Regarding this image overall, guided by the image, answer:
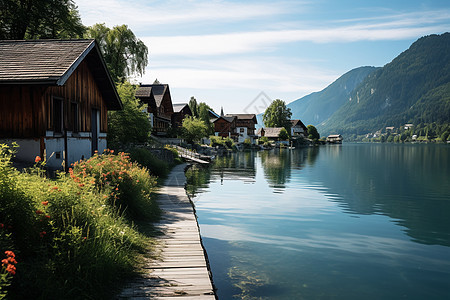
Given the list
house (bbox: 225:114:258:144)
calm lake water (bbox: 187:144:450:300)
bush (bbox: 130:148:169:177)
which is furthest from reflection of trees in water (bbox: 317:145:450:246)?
house (bbox: 225:114:258:144)

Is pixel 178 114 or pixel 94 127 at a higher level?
pixel 178 114

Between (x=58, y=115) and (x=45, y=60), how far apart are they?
2914 millimetres

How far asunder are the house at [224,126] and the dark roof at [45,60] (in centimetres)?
9022

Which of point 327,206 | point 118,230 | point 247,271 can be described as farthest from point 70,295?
point 327,206

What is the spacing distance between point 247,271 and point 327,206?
38.5ft

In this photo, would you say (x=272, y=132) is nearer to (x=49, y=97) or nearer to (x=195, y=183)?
(x=195, y=183)

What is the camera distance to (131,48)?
5053cm

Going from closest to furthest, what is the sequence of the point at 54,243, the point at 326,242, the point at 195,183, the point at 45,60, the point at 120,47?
the point at 54,243 < the point at 326,242 < the point at 45,60 < the point at 195,183 < the point at 120,47

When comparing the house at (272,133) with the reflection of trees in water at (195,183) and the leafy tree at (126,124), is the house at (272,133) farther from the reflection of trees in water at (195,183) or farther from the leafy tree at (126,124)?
the leafy tree at (126,124)

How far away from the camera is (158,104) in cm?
6175

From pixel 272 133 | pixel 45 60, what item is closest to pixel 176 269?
pixel 45 60

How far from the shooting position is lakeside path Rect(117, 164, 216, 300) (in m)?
6.52

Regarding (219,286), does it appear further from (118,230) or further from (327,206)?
(327,206)

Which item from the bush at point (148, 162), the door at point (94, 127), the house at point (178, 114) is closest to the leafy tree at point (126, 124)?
the bush at point (148, 162)
